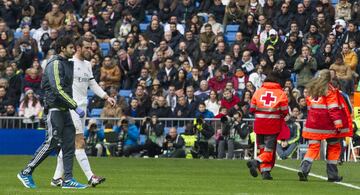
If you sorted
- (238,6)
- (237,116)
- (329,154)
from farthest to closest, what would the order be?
1. (238,6)
2. (237,116)
3. (329,154)

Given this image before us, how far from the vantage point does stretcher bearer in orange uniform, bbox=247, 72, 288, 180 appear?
21.0 metres

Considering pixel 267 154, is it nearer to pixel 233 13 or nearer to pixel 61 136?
pixel 61 136

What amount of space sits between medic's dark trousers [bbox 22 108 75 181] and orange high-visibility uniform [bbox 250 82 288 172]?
4.31 meters

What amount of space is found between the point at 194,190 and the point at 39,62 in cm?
1971

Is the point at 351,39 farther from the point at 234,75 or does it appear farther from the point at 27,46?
the point at 27,46

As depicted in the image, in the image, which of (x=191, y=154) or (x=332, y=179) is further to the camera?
(x=191, y=154)

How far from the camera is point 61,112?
58.4ft

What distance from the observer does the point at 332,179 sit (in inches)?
812

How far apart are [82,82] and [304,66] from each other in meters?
14.7

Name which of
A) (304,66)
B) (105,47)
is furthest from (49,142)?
(105,47)

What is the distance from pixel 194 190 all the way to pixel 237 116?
43.0 ft

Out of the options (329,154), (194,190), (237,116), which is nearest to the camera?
(194,190)

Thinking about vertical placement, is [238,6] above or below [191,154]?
above

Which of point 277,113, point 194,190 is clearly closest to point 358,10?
point 277,113
